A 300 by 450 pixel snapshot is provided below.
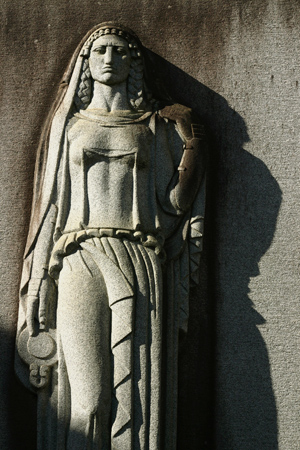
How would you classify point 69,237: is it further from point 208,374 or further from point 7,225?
point 208,374

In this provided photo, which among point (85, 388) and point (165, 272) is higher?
point (165, 272)

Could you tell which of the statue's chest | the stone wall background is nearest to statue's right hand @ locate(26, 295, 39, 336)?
the stone wall background

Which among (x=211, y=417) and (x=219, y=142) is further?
(x=219, y=142)

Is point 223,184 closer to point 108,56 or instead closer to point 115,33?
point 108,56

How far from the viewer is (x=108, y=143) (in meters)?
10.9

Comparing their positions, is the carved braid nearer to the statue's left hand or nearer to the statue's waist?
the statue's left hand

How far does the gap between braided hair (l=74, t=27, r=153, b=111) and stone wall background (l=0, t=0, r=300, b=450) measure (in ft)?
1.68

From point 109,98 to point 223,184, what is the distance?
4.62ft

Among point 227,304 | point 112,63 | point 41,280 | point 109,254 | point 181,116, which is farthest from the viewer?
point 181,116

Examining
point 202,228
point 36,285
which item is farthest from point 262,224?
point 36,285

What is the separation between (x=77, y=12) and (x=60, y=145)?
5.86 feet

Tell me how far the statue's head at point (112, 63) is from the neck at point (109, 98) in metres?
0.05

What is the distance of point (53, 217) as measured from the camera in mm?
10969

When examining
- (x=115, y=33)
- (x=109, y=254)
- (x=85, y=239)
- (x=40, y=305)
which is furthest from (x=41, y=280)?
(x=115, y=33)
